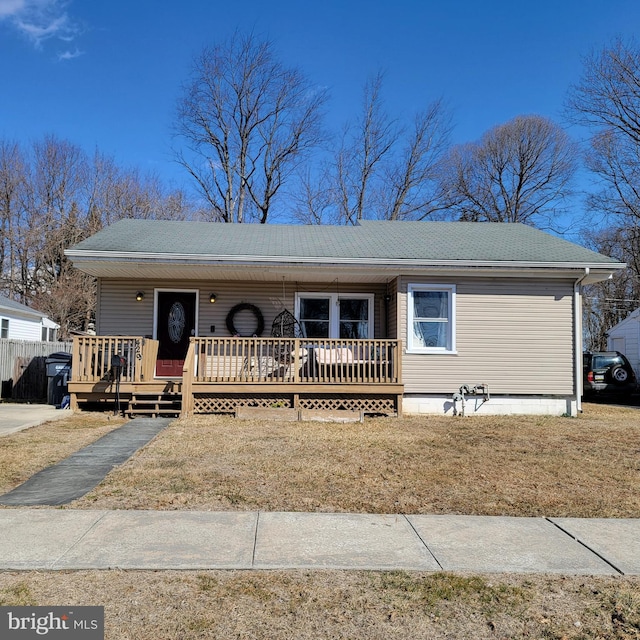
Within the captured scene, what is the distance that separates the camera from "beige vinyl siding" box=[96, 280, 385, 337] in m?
11.9

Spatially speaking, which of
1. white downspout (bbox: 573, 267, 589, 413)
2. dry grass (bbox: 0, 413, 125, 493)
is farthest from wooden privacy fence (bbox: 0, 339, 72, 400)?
white downspout (bbox: 573, 267, 589, 413)

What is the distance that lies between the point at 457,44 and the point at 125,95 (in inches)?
538

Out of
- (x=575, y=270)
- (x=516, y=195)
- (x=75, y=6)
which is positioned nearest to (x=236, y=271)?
(x=575, y=270)

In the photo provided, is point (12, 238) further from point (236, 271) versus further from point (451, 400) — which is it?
point (451, 400)

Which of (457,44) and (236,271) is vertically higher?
(457,44)

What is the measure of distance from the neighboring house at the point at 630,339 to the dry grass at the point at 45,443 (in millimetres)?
18376

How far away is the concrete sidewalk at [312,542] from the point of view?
11.4 feet

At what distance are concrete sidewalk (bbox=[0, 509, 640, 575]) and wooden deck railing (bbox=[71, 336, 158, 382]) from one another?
5.98 m

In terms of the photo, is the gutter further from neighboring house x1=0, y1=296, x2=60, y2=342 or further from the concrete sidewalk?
neighboring house x1=0, y1=296, x2=60, y2=342

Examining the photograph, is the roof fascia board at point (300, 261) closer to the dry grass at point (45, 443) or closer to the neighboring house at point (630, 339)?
the dry grass at point (45, 443)

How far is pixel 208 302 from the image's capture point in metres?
12.1

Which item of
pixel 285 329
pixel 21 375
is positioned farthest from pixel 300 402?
pixel 21 375

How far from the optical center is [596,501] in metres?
5.07

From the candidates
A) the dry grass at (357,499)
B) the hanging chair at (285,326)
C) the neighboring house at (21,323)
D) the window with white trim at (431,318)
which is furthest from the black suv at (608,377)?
the neighboring house at (21,323)
